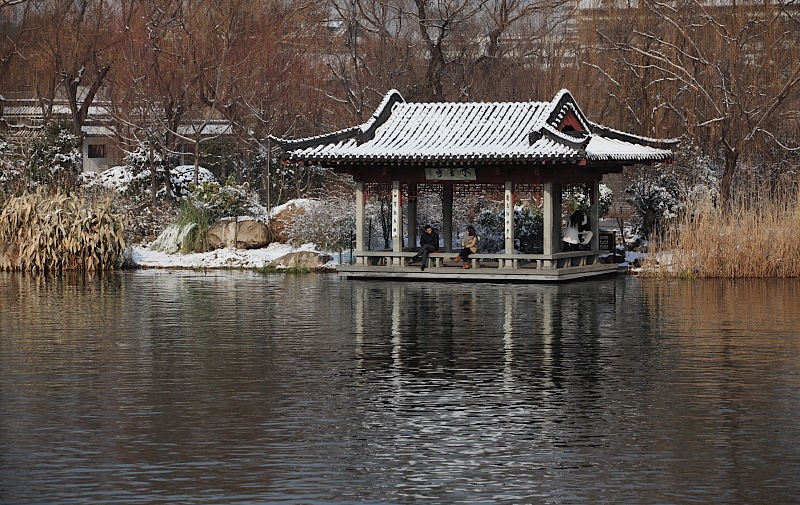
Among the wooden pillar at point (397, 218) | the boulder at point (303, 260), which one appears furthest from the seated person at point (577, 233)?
the boulder at point (303, 260)

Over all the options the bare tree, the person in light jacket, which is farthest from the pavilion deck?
the bare tree

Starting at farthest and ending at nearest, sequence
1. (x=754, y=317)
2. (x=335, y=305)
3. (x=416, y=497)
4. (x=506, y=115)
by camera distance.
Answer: (x=506, y=115) < (x=335, y=305) < (x=754, y=317) < (x=416, y=497)

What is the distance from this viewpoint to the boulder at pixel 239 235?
129ft

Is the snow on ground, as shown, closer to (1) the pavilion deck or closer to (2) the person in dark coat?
(1) the pavilion deck

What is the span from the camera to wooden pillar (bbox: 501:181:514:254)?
32.8 meters

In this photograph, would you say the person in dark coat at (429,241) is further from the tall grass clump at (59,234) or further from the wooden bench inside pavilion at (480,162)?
the tall grass clump at (59,234)

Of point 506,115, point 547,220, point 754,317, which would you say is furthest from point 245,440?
point 506,115

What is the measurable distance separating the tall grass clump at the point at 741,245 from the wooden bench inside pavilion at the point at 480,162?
2.24 metres

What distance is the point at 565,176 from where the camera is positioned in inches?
1302

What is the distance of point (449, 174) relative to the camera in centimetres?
3338

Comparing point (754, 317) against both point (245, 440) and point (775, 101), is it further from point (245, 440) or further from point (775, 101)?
point (775, 101)

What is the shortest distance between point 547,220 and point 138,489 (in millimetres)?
22347

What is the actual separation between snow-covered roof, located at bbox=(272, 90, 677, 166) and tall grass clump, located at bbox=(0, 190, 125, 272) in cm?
526

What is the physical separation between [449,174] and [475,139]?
104 centimetres
